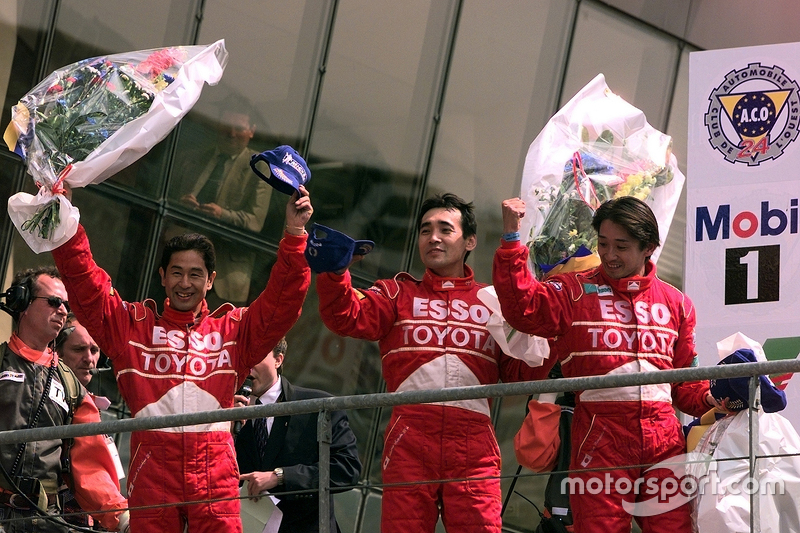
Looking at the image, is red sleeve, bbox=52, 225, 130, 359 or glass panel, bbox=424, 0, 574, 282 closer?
red sleeve, bbox=52, 225, 130, 359

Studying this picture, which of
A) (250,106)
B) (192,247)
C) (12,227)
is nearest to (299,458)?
(192,247)

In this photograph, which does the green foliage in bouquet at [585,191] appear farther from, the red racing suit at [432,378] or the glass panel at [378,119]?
the glass panel at [378,119]

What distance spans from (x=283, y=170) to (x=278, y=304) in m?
0.51

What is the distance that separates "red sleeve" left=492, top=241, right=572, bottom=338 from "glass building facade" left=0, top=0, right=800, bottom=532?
4945 millimetres

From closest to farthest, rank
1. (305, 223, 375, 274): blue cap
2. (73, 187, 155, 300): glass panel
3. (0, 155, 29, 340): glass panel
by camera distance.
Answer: (305, 223, 375, 274): blue cap → (0, 155, 29, 340): glass panel → (73, 187, 155, 300): glass panel

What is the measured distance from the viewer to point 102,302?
5172 millimetres

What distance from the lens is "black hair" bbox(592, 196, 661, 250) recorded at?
200 inches

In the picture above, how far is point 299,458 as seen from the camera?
5.81 m

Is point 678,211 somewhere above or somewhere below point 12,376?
above

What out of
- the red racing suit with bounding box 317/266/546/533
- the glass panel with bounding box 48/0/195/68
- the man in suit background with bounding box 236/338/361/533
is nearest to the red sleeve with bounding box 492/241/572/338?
the red racing suit with bounding box 317/266/546/533

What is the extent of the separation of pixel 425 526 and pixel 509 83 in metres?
7.50

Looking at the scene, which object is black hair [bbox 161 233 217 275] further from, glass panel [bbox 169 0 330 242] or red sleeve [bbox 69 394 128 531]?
glass panel [bbox 169 0 330 242]

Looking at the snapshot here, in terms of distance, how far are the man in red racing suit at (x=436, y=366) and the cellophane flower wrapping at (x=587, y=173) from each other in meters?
0.36

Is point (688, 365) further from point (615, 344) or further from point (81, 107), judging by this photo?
point (81, 107)
